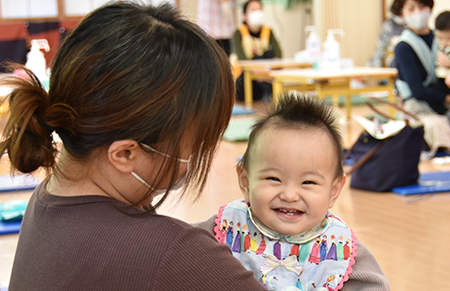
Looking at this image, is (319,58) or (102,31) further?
(319,58)

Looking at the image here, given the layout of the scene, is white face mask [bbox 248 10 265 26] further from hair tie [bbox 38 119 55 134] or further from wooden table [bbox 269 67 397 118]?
hair tie [bbox 38 119 55 134]

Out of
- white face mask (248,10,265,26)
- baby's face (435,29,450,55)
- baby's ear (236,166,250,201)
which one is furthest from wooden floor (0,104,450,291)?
white face mask (248,10,265,26)

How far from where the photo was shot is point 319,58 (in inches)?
243

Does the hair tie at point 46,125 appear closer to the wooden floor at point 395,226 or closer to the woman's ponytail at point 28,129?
the woman's ponytail at point 28,129

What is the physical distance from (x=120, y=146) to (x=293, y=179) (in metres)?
0.52

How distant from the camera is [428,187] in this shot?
10.4 ft

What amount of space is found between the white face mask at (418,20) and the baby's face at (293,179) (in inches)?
128

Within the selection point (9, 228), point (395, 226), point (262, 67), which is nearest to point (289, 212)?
point (395, 226)

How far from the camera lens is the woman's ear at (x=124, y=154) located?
838 millimetres

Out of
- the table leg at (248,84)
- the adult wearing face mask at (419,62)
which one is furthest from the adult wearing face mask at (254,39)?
the adult wearing face mask at (419,62)

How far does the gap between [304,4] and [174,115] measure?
8.98 metres

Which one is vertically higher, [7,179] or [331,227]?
[331,227]

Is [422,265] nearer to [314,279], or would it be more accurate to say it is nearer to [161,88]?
[314,279]

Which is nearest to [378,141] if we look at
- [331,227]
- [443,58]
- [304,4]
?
[443,58]
